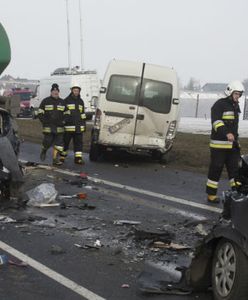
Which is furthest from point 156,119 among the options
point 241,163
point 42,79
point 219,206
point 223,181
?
point 42,79

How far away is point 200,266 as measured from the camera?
4477mm

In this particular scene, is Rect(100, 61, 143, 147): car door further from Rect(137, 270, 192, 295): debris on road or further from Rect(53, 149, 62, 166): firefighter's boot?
Rect(137, 270, 192, 295): debris on road

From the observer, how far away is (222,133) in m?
8.13

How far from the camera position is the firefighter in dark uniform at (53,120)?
12188mm

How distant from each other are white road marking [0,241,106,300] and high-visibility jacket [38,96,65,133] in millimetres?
6565

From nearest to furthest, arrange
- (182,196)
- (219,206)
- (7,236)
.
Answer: (7,236)
(219,206)
(182,196)

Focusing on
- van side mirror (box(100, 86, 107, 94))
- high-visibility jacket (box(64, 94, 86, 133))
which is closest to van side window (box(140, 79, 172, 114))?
van side mirror (box(100, 86, 107, 94))

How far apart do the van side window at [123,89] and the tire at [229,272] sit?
8.13 m

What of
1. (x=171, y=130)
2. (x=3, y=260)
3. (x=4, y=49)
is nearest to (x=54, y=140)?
(x=171, y=130)

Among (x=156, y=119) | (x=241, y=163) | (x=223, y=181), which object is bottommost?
(x=223, y=181)

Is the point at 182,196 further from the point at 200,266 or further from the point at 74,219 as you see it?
the point at 200,266

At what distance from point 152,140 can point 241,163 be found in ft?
25.3

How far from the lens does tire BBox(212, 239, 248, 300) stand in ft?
12.9

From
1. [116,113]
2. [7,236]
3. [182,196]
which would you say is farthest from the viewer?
[116,113]
